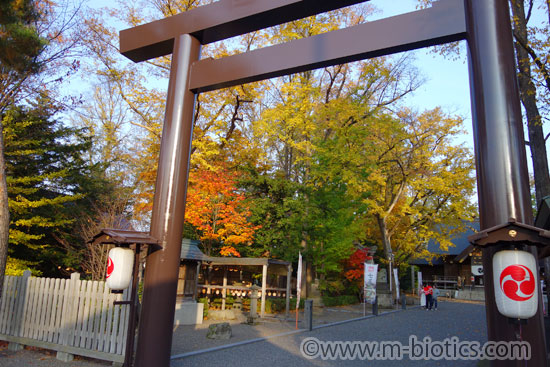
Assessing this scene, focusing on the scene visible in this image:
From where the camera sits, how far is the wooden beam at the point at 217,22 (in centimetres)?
466

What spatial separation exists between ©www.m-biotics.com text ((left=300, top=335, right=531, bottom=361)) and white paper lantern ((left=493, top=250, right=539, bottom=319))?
4.64m

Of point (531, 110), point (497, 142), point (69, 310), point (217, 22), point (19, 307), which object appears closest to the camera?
point (497, 142)

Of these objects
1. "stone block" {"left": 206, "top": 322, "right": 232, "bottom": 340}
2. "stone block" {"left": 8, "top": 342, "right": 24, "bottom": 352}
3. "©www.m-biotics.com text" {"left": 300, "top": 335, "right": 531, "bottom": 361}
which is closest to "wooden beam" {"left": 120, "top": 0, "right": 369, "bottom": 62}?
"stone block" {"left": 8, "top": 342, "right": 24, "bottom": 352}

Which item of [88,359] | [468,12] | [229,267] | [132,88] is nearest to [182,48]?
[468,12]

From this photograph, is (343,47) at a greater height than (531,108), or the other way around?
(531,108)

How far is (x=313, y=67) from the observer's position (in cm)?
468

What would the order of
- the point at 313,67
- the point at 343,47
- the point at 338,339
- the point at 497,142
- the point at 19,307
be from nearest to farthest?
the point at 497,142
the point at 343,47
the point at 313,67
the point at 19,307
the point at 338,339

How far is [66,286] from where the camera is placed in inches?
287

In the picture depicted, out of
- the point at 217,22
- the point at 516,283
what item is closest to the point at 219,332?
the point at 217,22

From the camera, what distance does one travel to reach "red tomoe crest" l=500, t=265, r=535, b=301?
2.97 meters

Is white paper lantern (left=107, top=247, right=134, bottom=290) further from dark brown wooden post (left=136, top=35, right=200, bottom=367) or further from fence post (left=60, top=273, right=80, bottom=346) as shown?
fence post (left=60, top=273, right=80, bottom=346)

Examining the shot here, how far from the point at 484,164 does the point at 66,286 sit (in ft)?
24.6

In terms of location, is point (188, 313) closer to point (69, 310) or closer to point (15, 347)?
point (15, 347)

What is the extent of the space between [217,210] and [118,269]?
10818 mm
